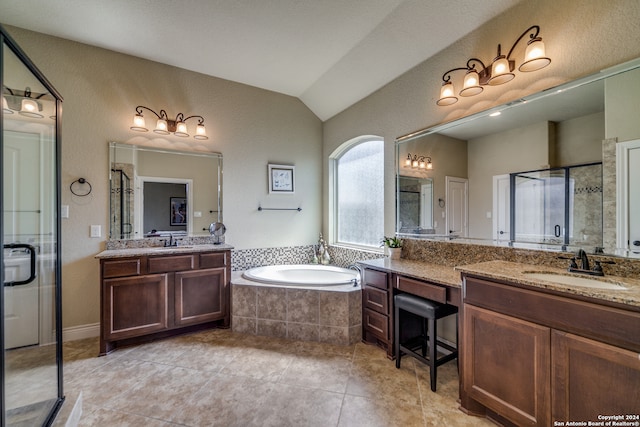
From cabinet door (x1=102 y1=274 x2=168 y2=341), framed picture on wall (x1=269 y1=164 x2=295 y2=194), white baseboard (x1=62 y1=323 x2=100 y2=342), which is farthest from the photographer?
framed picture on wall (x1=269 y1=164 x2=295 y2=194)

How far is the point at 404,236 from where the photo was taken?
2.86 meters

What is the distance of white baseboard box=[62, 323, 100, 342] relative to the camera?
272 cm

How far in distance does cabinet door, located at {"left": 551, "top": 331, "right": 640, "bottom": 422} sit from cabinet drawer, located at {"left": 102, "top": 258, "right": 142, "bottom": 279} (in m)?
3.14

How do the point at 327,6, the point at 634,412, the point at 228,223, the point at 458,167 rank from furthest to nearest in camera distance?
the point at 228,223 → the point at 458,167 → the point at 327,6 → the point at 634,412

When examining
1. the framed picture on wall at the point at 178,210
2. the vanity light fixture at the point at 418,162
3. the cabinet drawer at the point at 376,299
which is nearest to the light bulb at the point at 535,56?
the vanity light fixture at the point at 418,162

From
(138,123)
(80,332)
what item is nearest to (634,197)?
(138,123)

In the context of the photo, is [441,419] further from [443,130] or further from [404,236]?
[443,130]

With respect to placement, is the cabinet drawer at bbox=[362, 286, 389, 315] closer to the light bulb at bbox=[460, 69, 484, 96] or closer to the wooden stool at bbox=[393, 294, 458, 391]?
the wooden stool at bbox=[393, 294, 458, 391]

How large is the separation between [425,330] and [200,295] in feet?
7.39

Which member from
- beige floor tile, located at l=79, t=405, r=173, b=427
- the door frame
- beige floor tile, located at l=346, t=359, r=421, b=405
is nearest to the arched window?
beige floor tile, located at l=346, t=359, r=421, b=405

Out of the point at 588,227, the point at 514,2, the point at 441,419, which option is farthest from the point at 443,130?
the point at 441,419

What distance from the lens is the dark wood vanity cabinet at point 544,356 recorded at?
1138 millimetres

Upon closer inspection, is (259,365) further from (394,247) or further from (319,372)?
(394,247)

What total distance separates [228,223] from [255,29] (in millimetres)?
2171
